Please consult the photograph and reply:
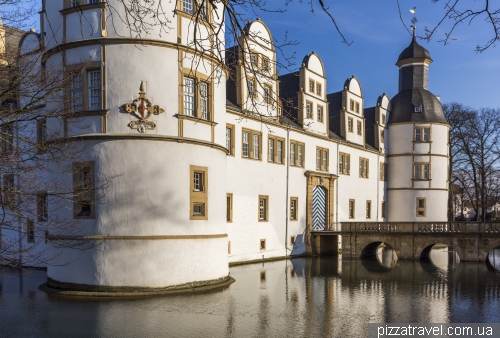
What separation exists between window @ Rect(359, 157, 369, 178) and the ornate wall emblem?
2256cm

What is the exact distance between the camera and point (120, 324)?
11133 mm

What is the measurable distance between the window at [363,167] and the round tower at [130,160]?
21106 mm

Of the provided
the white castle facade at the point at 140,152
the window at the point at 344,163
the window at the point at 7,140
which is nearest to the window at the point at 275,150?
the window at the point at 344,163

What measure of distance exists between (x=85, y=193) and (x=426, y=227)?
19170mm

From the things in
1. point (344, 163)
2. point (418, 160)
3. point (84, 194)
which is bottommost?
point (84, 194)

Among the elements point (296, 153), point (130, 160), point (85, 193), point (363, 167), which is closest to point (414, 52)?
point (363, 167)

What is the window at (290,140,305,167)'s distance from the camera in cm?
2796

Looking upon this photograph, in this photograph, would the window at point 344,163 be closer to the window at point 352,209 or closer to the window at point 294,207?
the window at point 352,209

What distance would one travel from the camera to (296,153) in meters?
28.3

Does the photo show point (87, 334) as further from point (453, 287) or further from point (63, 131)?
point (453, 287)

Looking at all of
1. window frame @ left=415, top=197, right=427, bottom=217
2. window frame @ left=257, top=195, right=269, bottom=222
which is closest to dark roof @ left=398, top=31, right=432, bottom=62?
window frame @ left=415, top=197, right=427, bottom=217

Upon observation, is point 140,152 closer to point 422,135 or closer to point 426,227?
point 426,227

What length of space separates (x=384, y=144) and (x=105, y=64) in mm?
28031

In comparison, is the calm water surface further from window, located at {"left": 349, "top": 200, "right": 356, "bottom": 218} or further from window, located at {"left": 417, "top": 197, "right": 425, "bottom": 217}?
window, located at {"left": 417, "top": 197, "right": 425, "bottom": 217}
